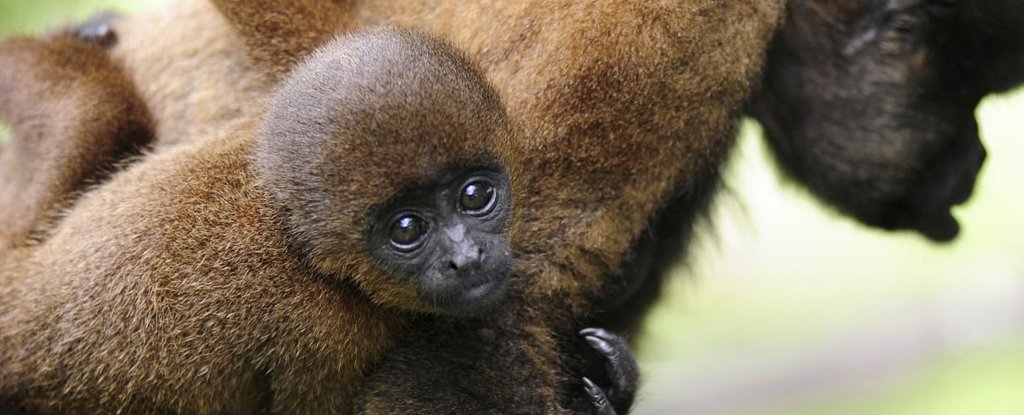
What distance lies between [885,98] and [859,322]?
3656 millimetres

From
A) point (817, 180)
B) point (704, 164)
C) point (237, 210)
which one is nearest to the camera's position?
point (237, 210)

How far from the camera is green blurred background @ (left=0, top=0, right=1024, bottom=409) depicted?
6.61 meters

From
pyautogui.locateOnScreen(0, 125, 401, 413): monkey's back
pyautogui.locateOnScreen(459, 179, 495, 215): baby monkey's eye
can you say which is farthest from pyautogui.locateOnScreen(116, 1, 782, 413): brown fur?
pyautogui.locateOnScreen(0, 125, 401, 413): monkey's back

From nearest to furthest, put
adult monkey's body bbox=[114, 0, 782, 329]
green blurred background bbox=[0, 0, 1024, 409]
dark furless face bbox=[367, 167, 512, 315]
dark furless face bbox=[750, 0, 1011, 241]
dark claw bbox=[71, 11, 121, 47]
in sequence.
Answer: dark furless face bbox=[367, 167, 512, 315]
adult monkey's body bbox=[114, 0, 782, 329]
dark furless face bbox=[750, 0, 1011, 241]
dark claw bbox=[71, 11, 121, 47]
green blurred background bbox=[0, 0, 1024, 409]

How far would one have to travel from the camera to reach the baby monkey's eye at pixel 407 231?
314 centimetres

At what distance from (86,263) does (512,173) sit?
50.8 inches

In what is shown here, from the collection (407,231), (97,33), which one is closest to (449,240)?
(407,231)

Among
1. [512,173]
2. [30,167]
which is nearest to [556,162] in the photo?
[512,173]

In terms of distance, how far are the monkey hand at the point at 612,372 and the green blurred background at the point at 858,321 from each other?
2536mm

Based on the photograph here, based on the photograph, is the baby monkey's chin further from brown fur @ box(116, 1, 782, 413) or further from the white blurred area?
the white blurred area

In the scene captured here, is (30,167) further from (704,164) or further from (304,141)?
(704,164)

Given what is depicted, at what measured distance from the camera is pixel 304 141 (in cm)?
304

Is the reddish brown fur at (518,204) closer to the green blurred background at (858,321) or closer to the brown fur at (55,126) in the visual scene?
the brown fur at (55,126)

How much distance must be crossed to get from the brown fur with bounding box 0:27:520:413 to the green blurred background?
305cm
